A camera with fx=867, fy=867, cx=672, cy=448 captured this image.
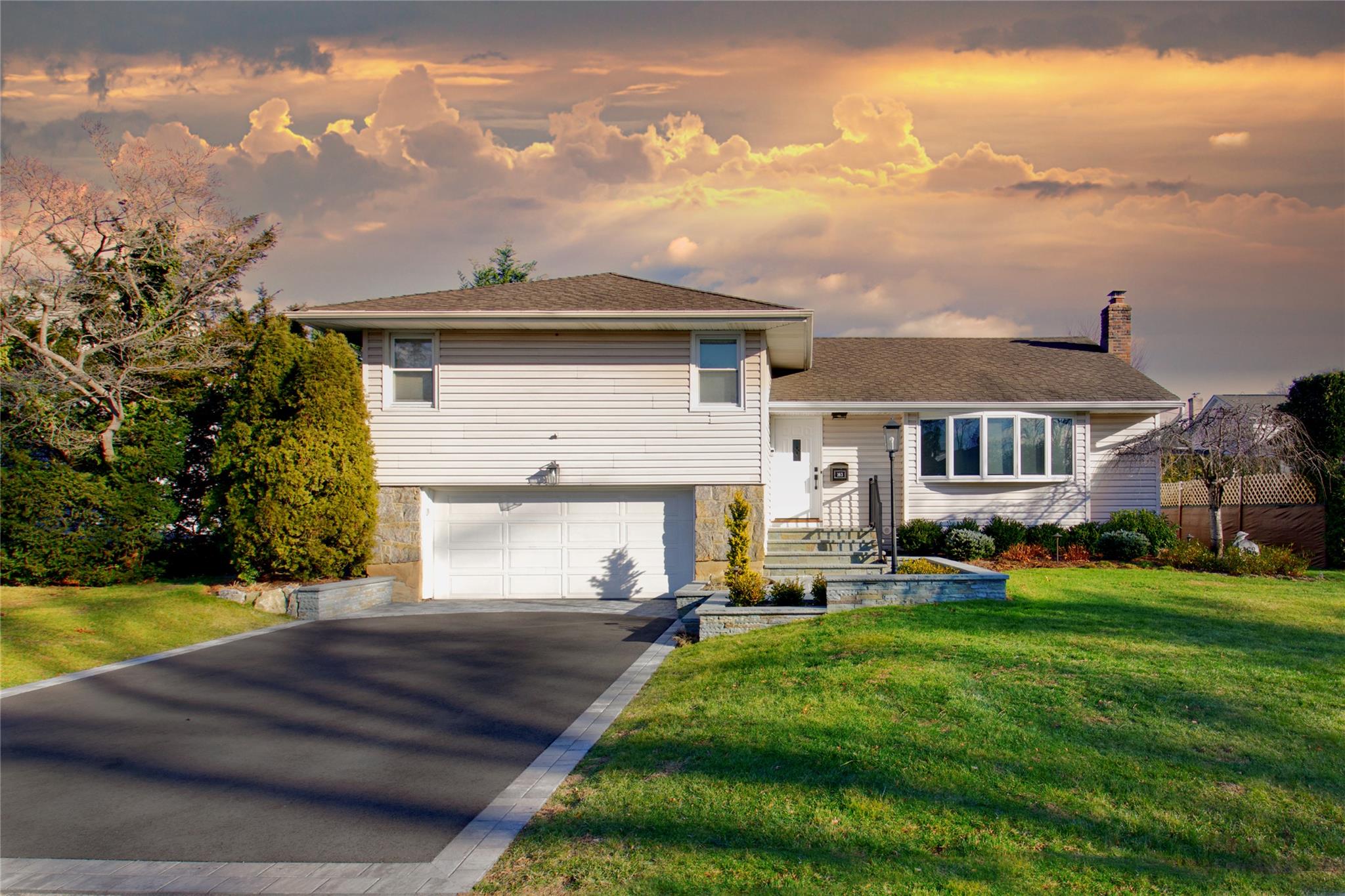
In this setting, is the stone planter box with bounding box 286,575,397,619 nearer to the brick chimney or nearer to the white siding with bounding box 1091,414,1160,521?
the white siding with bounding box 1091,414,1160,521

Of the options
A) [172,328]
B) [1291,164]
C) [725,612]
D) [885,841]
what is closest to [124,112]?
[172,328]

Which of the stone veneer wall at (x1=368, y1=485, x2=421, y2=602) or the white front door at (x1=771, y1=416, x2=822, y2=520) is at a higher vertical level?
the white front door at (x1=771, y1=416, x2=822, y2=520)

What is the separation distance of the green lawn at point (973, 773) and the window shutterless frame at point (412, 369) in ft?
27.7

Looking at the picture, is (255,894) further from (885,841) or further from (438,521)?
(438,521)

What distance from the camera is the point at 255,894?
13.9 ft

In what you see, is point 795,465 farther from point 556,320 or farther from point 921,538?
point 556,320

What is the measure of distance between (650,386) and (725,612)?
5592 millimetres

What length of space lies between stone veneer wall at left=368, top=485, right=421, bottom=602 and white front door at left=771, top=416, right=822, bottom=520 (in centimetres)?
721

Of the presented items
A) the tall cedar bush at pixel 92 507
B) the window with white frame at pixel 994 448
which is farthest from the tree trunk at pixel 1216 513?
the tall cedar bush at pixel 92 507

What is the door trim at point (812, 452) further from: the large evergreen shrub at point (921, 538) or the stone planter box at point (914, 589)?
the stone planter box at point (914, 589)

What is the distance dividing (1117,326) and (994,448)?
579cm

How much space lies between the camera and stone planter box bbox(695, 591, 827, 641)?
417 inches

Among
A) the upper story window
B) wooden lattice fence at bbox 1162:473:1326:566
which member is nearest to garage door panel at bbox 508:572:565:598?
the upper story window

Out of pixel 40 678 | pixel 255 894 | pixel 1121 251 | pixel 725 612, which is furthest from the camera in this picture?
pixel 1121 251
